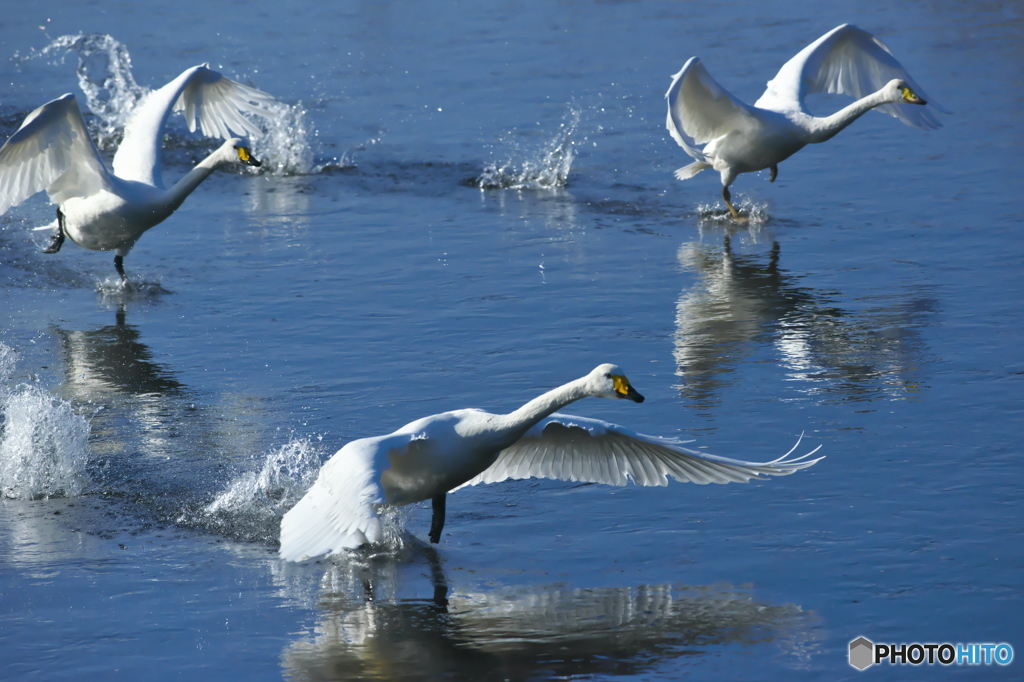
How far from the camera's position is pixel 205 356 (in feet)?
36.0

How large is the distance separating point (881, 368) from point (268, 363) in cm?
453

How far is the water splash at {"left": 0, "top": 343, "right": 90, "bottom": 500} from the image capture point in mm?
8297

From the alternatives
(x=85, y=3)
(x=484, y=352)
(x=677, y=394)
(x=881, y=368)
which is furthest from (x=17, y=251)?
(x=85, y=3)

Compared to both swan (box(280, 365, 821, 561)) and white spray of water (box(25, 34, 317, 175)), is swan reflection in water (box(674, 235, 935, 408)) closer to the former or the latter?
swan (box(280, 365, 821, 561))

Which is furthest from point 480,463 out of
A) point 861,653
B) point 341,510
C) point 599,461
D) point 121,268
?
point 121,268

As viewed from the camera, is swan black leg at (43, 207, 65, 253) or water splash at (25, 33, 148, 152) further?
water splash at (25, 33, 148, 152)

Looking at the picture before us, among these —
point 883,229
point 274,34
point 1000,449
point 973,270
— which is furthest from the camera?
point 274,34

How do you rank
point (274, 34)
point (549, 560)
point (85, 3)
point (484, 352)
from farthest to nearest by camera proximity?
point (85, 3) → point (274, 34) → point (484, 352) → point (549, 560)

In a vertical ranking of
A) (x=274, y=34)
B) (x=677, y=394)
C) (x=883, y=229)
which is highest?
(x=274, y=34)

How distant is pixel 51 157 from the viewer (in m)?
11.9

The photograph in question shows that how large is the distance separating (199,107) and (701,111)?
5.04 m

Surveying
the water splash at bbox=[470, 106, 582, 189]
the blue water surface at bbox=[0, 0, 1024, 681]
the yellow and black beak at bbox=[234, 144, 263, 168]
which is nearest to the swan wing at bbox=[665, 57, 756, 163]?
the blue water surface at bbox=[0, 0, 1024, 681]

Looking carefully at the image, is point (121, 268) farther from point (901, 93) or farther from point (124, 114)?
point (124, 114)

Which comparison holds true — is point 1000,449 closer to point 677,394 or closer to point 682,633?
point 677,394
